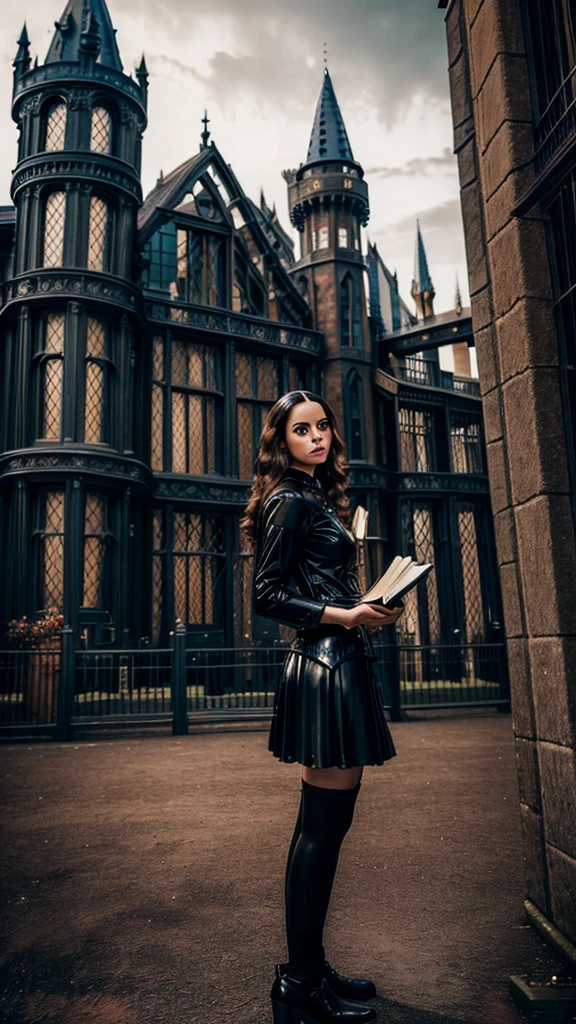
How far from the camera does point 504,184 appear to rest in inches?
137

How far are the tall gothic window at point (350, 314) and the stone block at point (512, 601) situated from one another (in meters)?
17.6

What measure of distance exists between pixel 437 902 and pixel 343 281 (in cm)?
1938

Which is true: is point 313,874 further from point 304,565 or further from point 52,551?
point 52,551

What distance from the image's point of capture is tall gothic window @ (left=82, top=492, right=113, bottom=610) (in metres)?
14.9

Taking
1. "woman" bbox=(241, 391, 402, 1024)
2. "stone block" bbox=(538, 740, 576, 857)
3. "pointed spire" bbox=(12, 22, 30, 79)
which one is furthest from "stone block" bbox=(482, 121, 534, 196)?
"pointed spire" bbox=(12, 22, 30, 79)

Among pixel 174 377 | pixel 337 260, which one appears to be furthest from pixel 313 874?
pixel 337 260

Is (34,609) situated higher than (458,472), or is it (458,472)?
(458,472)

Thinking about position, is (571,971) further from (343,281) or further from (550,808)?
(343,281)

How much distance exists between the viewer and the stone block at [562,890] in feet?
9.53

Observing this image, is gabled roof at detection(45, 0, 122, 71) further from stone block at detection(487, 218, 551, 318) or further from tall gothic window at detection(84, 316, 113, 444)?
stone block at detection(487, 218, 551, 318)

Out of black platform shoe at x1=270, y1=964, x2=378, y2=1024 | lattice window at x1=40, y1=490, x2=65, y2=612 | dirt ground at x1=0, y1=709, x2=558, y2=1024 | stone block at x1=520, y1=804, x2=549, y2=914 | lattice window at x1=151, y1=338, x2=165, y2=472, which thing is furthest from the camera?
lattice window at x1=151, y1=338, x2=165, y2=472

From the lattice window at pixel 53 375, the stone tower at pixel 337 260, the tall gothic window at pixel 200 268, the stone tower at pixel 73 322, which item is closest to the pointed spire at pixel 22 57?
the stone tower at pixel 73 322

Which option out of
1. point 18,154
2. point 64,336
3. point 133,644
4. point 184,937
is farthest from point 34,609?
point 184,937

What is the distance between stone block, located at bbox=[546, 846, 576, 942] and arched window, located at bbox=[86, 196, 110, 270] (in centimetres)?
1589
